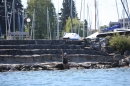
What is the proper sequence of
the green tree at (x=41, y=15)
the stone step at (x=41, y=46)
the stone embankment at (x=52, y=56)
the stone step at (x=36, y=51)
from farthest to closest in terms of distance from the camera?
the green tree at (x=41, y=15) → the stone step at (x=41, y=46) → the stone step at (x=36, y=51) → the stone embankment at (x=52, y=56)

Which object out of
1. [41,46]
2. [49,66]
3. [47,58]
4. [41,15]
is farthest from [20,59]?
[41,15]

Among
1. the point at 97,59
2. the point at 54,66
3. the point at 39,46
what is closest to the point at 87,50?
the point at 97,59

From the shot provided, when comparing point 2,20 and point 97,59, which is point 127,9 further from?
point 2,20

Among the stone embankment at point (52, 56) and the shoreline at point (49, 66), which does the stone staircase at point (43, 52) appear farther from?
the shoreline at point (49, 66)

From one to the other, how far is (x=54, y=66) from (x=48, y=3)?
2172 inches

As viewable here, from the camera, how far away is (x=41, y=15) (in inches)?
3295

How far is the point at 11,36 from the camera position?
4975cm

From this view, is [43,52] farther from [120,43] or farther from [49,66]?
[120,43]

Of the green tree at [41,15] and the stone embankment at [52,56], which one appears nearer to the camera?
the stone embankment at [52,56]

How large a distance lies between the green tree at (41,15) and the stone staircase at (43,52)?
134 feet

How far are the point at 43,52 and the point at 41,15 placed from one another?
4655cm

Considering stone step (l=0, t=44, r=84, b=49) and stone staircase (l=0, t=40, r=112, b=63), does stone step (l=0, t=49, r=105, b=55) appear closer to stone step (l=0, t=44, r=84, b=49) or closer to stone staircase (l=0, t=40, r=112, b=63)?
stone staircase (l=0, t=40, r=112, b=63)

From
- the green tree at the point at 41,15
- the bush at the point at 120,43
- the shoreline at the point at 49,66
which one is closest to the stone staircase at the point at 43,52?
the shoreline at the point at 49,66

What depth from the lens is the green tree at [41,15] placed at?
82312 mm
